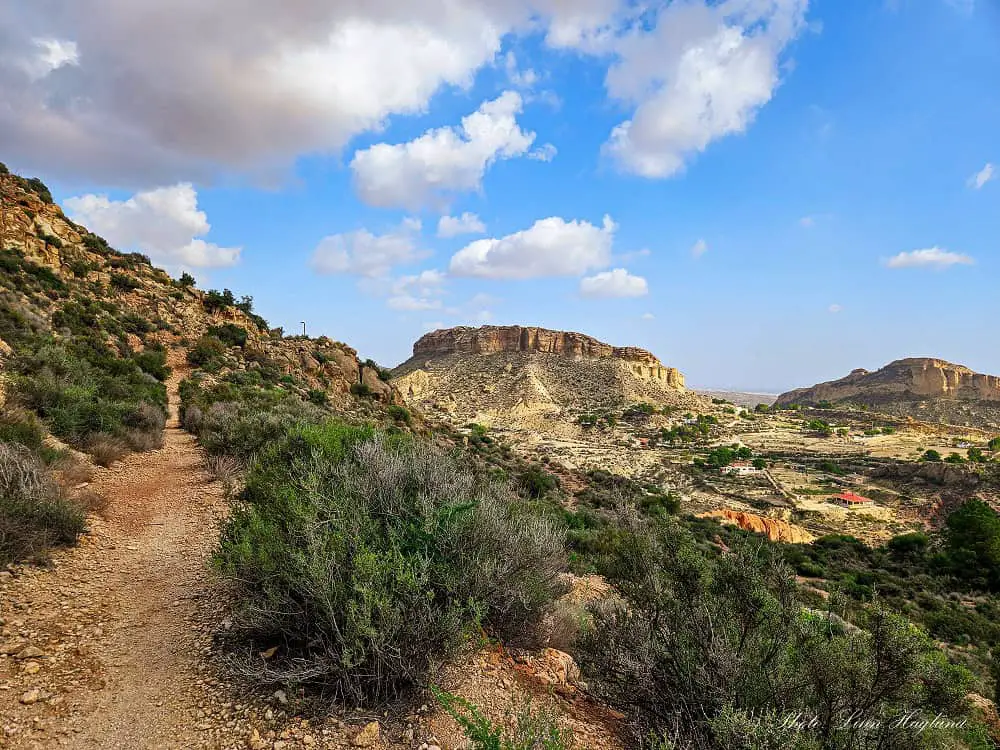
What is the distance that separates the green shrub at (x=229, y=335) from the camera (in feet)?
72.6

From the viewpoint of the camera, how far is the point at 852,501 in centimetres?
2670

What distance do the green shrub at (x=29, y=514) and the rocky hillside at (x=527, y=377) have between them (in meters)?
52.5

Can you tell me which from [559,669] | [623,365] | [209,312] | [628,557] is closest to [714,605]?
[628,557]

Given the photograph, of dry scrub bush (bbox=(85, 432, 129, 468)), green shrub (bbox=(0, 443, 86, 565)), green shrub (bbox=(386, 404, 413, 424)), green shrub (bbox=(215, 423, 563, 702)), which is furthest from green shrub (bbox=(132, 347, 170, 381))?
green shrub (bbox=(215, 423, 563, 702))

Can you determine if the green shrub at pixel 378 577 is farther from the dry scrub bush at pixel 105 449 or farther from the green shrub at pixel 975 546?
the green shrub at pixel 975 546

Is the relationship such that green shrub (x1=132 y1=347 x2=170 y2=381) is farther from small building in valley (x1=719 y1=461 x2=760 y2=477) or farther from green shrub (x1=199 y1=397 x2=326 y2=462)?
small building in valley (x1=719 y1=461 x2=760 y2=477)

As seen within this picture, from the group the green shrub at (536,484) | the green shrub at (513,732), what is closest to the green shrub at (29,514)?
the green shrub at (513,732)

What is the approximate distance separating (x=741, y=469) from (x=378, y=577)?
38.4 meters

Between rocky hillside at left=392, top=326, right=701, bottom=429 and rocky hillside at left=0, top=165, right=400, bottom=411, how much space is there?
35.1 metres

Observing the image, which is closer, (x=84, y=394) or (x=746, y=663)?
(x=746, y=663)

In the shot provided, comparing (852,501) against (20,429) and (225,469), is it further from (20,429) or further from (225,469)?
(20,429)

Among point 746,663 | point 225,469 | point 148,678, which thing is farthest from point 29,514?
point 746,663

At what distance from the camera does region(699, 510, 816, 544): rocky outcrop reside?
2075 cm

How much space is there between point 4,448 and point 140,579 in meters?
2.08
